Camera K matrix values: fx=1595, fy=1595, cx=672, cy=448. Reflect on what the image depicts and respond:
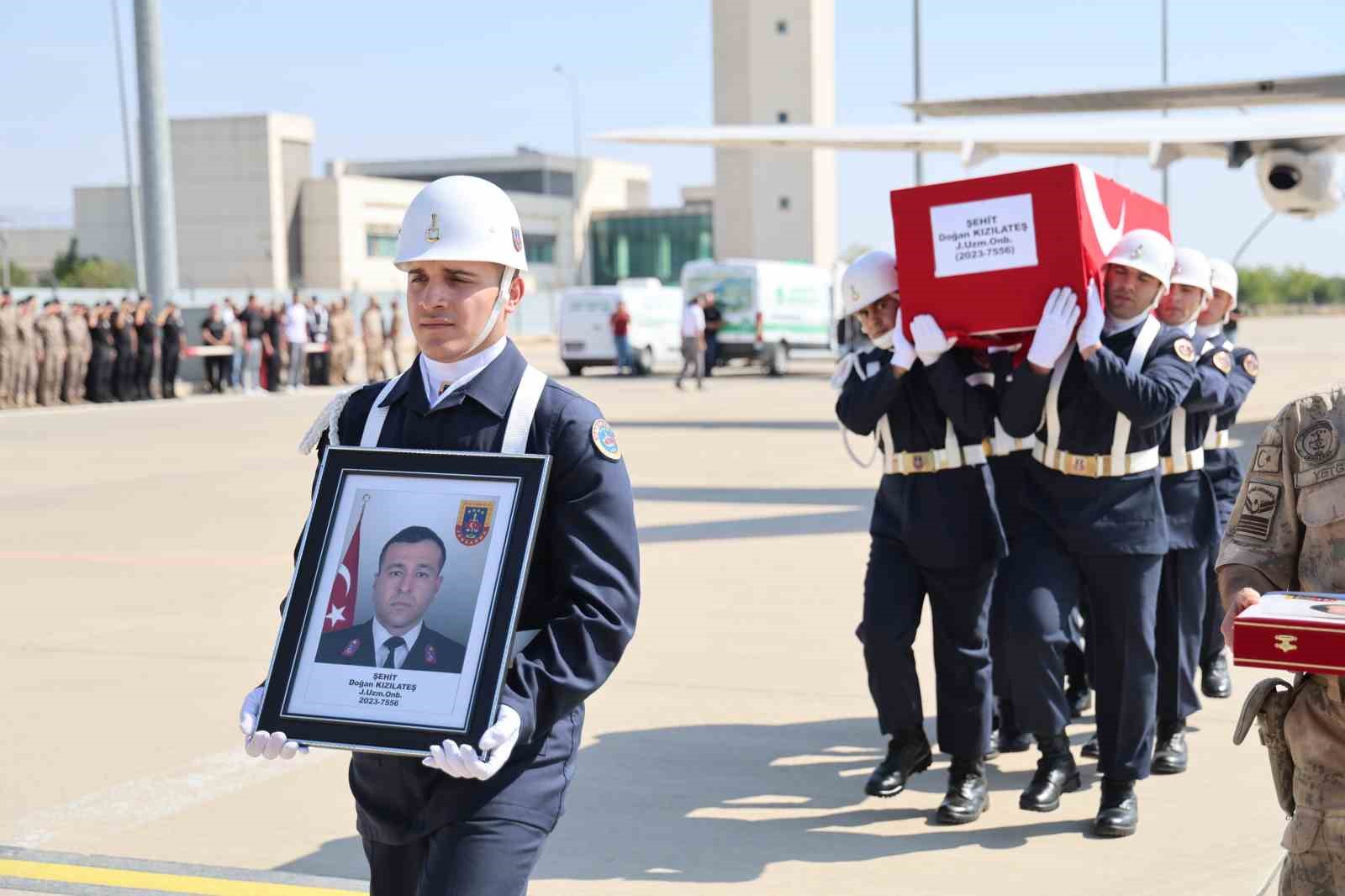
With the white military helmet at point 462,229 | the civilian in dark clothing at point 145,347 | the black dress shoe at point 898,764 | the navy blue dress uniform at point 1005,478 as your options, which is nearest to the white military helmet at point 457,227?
the white military helmet at point 462,229

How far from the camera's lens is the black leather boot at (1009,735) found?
6.76 meters

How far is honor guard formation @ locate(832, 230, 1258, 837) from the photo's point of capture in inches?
225

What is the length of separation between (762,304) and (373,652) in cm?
3452

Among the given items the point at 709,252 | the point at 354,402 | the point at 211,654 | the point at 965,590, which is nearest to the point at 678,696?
the point at 965,590

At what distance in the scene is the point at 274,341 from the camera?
3338cm

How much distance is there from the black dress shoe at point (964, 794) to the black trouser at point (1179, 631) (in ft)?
3.36

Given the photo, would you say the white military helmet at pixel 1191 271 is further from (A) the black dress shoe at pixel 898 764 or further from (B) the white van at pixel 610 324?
(B) the white van at pixel 610 324

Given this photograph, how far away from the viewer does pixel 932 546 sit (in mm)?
5785

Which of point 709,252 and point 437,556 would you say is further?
point 709,252

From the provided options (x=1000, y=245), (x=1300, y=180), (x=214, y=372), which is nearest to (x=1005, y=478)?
(x=1000, y=245)

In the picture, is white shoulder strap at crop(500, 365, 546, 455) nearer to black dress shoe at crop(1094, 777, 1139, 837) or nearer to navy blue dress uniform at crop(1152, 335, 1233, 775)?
black dress shoe at crop(1094, 777, 1139, 837)

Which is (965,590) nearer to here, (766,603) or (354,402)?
(354,402)

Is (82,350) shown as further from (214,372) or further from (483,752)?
(483,752)

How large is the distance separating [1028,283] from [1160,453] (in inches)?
45.4
